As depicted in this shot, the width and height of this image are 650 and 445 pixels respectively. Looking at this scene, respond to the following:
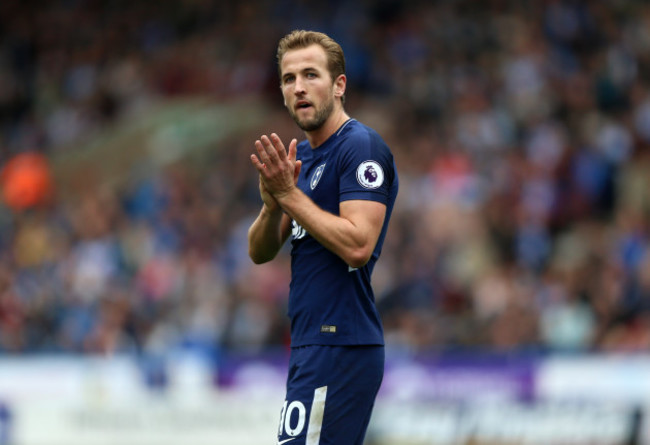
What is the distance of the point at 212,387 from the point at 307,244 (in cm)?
728

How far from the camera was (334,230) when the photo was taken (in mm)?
4898

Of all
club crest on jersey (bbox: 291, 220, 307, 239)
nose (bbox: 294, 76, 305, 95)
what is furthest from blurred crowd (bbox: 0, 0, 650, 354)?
nose (bbox: 294, 76, 305, 95)

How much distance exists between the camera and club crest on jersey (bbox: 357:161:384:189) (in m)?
5.03

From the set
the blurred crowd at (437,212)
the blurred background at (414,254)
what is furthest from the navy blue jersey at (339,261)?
the blurred crowd at (437,212)

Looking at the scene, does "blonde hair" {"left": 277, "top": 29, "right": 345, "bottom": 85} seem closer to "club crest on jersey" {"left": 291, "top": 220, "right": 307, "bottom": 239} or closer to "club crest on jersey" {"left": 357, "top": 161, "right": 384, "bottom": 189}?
"club crest on jersey" {"left": 357, "top": 161, "right": 384, "bottom": 189}

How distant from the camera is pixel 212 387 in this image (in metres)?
12.2

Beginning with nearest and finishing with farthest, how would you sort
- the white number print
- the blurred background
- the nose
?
the white number print
the nose
the blurred background

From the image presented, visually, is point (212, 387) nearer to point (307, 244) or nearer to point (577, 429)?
point (577, 429)

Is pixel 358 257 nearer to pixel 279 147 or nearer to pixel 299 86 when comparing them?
pixel 279 147

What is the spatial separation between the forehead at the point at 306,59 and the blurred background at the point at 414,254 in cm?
642

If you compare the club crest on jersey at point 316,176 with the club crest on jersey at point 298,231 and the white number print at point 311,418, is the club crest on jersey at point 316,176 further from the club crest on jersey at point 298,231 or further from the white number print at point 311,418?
the white number print at point 311,418

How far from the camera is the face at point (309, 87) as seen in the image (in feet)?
16.9

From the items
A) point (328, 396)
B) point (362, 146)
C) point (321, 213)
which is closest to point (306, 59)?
point (362, 146)

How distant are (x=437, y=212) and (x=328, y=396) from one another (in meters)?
8.81
